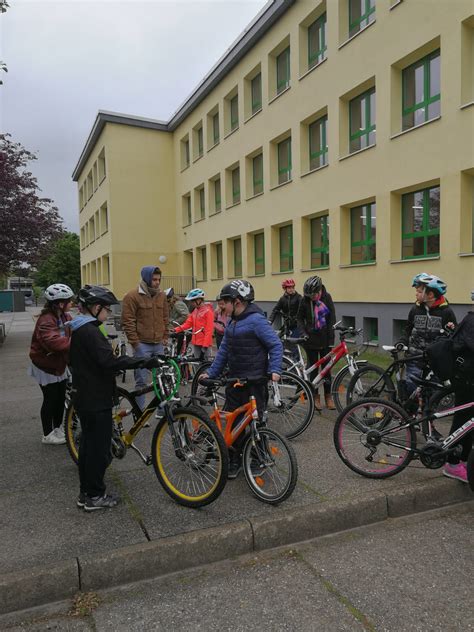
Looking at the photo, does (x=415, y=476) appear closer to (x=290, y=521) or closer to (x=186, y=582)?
(x=290, y=521)

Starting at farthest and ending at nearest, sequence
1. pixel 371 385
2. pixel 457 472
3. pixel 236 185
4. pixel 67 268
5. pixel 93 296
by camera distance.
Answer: pixel 67 268, pixel 236 185, pixel 371 385, pixel 457 472, pixel 93 296

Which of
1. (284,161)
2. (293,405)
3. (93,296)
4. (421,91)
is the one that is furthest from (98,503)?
(284,161)

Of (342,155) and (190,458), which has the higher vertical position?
(342,155)

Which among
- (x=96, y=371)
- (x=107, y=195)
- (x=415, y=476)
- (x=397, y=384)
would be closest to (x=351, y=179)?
(x=397, y=384)

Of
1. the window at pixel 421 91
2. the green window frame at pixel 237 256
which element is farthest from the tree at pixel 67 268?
the window at pixel 421 91

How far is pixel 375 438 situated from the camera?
13.4 ft

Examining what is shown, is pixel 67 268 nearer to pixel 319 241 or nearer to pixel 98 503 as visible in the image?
pixel 319 241

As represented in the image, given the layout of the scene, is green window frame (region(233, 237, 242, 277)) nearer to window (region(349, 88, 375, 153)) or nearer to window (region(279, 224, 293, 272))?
window (region(279, 224, 293, 272))

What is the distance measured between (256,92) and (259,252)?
6.23m

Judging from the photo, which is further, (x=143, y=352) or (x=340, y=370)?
(x=340, y=370)

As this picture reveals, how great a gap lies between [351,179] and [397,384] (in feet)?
30.1

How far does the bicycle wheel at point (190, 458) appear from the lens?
11.3 feet

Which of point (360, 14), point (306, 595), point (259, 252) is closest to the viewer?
point (306, 595)

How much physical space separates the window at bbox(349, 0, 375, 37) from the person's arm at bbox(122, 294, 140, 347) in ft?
35.9
